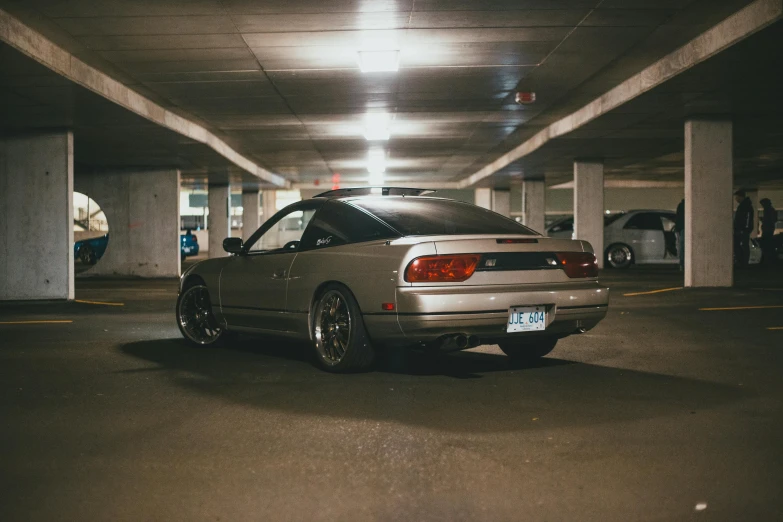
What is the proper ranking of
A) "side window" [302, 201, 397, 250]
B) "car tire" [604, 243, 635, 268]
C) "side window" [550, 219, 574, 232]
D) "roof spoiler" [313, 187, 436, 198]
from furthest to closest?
1. "side window" [550, 219, 574, 232]
2. "car tire" [604, 243, 635, 268]
3. "roof spoiler" [313, 187, 436, 198]
4. "side window" [302, 201, 397, 250]

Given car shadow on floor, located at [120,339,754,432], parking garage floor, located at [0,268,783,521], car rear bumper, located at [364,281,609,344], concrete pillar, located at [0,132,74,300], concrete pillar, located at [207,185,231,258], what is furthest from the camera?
concrete pillar, located at [207,185,231,258]

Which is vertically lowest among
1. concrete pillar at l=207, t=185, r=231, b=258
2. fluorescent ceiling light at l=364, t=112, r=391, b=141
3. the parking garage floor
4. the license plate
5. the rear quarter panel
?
the parking garage floor

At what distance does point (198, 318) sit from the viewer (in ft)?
30.0

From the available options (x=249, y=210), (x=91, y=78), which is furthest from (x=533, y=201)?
(x=91, y=78)

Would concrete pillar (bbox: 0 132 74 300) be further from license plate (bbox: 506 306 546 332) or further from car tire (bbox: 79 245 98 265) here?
car tire (bbox: 79 245 98 265)

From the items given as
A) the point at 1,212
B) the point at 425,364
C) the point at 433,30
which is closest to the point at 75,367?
the point at 425,364

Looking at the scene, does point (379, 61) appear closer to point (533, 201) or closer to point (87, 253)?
point (533, 201)

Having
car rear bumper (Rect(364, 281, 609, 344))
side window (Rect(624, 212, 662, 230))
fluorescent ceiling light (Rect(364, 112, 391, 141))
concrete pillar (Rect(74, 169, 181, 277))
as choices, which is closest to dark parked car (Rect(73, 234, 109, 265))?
concrete pillar (Rect(74, 169, 181, 277))

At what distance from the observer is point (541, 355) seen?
311 inches

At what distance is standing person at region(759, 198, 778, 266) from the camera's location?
2634 centimetres

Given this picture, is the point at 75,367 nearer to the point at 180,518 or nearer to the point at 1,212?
the point at 180,518

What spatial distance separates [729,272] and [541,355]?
11184 mm

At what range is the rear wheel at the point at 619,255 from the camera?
1055 inches

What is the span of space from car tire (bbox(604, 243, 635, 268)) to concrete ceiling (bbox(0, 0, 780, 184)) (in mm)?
4369
